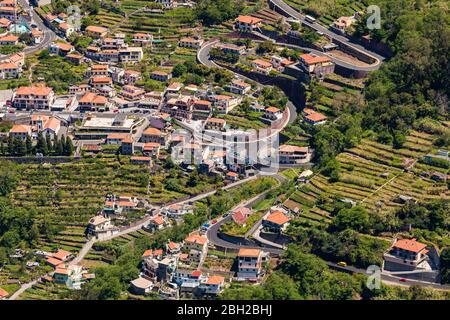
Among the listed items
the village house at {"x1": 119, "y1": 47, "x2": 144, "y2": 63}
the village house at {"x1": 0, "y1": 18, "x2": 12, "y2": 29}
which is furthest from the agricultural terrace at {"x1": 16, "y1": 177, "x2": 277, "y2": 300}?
the village house at {"x1": 0, "y1": 18, "x2": 12, "y2": 29}

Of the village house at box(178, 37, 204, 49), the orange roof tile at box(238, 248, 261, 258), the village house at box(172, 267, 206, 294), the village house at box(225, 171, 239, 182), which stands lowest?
the village house at box(172, 267, 206, 294)

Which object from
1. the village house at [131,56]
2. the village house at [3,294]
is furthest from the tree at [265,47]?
the village house at [3,294]

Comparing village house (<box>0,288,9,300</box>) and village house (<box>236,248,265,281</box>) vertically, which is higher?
village house (<box>236,248,265,281</box>)

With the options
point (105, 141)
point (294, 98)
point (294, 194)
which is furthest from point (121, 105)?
point (294, 194)

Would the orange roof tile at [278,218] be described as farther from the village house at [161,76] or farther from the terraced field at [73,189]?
the village house at [161,76]

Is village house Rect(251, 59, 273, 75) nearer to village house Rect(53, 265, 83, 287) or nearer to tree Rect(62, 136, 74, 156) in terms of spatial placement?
tree Rect(62, 136, 74, 156)

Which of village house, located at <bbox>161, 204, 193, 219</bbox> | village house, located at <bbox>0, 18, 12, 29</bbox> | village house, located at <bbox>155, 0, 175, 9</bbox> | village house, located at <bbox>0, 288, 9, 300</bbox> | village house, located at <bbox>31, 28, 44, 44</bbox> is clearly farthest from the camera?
village house, located at <bbox>155, 0, 175, 9</bbox>

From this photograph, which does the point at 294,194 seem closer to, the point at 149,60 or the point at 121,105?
the point at 121,105
